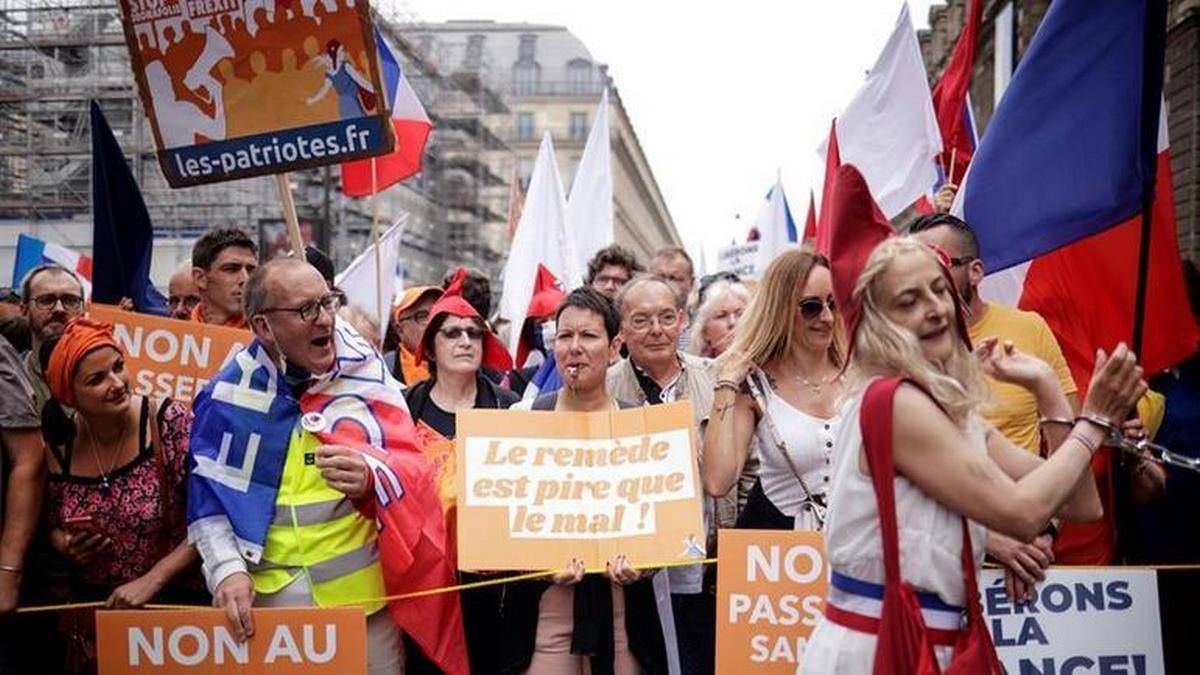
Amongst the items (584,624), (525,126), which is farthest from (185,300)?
(525,126)

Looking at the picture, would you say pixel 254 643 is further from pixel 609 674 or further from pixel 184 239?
pixel 184 239

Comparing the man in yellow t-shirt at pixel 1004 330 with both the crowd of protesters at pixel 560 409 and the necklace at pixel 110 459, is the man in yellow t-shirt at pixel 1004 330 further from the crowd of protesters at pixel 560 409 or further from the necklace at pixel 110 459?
the necklace at pixel 110 459

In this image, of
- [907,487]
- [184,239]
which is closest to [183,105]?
[907,487]

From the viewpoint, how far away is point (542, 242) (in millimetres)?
10023

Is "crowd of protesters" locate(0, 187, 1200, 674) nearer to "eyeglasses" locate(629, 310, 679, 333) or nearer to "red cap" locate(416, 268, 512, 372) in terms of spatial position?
"eyeglasses" locate(629, 310, 679, 333)

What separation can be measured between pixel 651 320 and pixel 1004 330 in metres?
1.44

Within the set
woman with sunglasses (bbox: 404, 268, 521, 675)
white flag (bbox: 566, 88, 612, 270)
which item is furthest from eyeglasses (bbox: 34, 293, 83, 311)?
white flag (bbox: 566, 88, 612, 270)

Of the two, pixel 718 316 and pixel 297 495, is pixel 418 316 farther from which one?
pixel 297 495

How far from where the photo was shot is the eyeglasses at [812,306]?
15.2 feet

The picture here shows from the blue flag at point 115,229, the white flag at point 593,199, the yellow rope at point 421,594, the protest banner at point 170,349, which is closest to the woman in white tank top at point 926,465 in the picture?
the yellow rope at point 421,594

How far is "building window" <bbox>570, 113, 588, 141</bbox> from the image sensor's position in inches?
3915

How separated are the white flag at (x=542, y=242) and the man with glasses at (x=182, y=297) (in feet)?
10.4

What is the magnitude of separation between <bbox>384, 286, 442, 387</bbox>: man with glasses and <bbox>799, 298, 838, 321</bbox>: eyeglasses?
8.10ft

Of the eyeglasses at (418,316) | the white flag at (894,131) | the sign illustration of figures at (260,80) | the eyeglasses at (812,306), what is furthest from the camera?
the white flag at (894,131)
